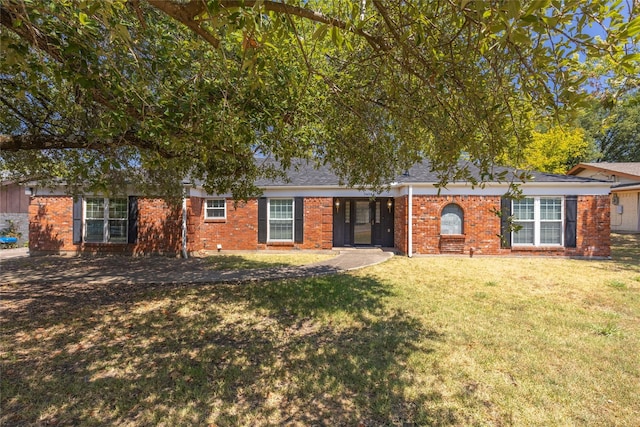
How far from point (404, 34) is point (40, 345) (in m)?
6.14

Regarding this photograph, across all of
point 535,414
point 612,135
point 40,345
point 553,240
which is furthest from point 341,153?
point 612,135

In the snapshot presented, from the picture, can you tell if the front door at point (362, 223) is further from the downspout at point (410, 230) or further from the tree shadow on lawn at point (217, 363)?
the tree shadow on lawn at point (217, 363)

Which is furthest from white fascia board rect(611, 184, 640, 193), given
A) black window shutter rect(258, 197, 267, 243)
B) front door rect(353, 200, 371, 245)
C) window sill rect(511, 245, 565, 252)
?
black window shutter rect(258, 197, 267, 243)

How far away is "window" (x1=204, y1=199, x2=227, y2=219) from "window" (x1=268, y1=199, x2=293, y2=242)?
206 centimetres

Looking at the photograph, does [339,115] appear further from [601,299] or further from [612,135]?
[612,135]

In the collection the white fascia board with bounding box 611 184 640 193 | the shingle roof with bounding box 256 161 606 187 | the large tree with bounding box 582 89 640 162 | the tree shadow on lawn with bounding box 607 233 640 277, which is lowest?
the tree shadow on lawn with bounding box 607 233 640 277

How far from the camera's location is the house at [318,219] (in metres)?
12.2

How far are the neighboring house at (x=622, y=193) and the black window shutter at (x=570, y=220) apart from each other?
12.4 m

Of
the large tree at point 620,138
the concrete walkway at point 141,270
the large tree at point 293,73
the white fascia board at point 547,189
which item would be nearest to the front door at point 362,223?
the concrete walkway at point 141,270

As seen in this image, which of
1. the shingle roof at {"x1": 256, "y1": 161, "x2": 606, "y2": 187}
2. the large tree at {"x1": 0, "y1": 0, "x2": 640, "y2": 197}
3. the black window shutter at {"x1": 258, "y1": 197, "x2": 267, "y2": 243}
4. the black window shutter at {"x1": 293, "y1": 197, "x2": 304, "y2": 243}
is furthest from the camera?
the black window shutter at {"x1": 258, "y1": 197, "x2": 267, "y2": 243}

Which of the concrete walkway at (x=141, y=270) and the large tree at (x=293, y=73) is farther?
the concrete walkway at (x=141, y=270)

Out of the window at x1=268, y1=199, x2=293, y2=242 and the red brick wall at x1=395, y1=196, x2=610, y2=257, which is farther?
the window at x1=268, y1=199, x2=293, y2=242

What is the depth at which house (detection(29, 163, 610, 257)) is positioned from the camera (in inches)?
480

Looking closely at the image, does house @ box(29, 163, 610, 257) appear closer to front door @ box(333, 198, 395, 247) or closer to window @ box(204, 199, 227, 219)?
window @ box(204, 199, 227, 219)
